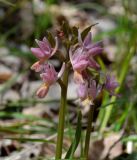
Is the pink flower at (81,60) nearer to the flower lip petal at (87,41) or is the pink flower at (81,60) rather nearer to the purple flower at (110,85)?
the flower lip petal at (87,41)

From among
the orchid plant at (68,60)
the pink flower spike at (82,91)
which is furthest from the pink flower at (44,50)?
the pink flower spike at (82,91)

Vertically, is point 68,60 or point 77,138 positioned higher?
point 68,60

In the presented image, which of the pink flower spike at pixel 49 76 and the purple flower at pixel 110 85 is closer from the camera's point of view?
the pink flower spike at pixel 49 76

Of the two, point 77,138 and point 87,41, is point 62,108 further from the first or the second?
point 87,41

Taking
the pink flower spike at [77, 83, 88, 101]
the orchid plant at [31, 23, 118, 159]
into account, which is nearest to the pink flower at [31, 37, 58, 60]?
the orchid plant at [31, 23, 118, 159]

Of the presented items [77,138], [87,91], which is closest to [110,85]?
[87,91]

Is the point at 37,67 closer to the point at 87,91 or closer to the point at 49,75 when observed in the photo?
the point at 49,75

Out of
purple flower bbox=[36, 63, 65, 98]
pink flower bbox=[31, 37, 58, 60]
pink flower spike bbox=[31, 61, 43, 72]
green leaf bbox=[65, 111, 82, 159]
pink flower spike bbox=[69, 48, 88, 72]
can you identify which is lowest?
green leaf bbox=[65, 111, 82, 159]

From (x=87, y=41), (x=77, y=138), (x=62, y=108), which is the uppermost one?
(x=87, y=41)

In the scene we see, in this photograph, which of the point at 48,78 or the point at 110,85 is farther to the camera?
the point at 110,85

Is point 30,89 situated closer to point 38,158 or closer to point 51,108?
point 51,108

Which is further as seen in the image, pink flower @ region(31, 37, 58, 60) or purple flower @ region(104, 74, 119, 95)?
purple flower @ region(104, 74, 119, 95)

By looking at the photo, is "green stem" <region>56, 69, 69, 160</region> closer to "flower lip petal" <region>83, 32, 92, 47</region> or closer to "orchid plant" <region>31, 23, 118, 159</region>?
"orchid plant" <region>31, 23, 118, 159</region>
